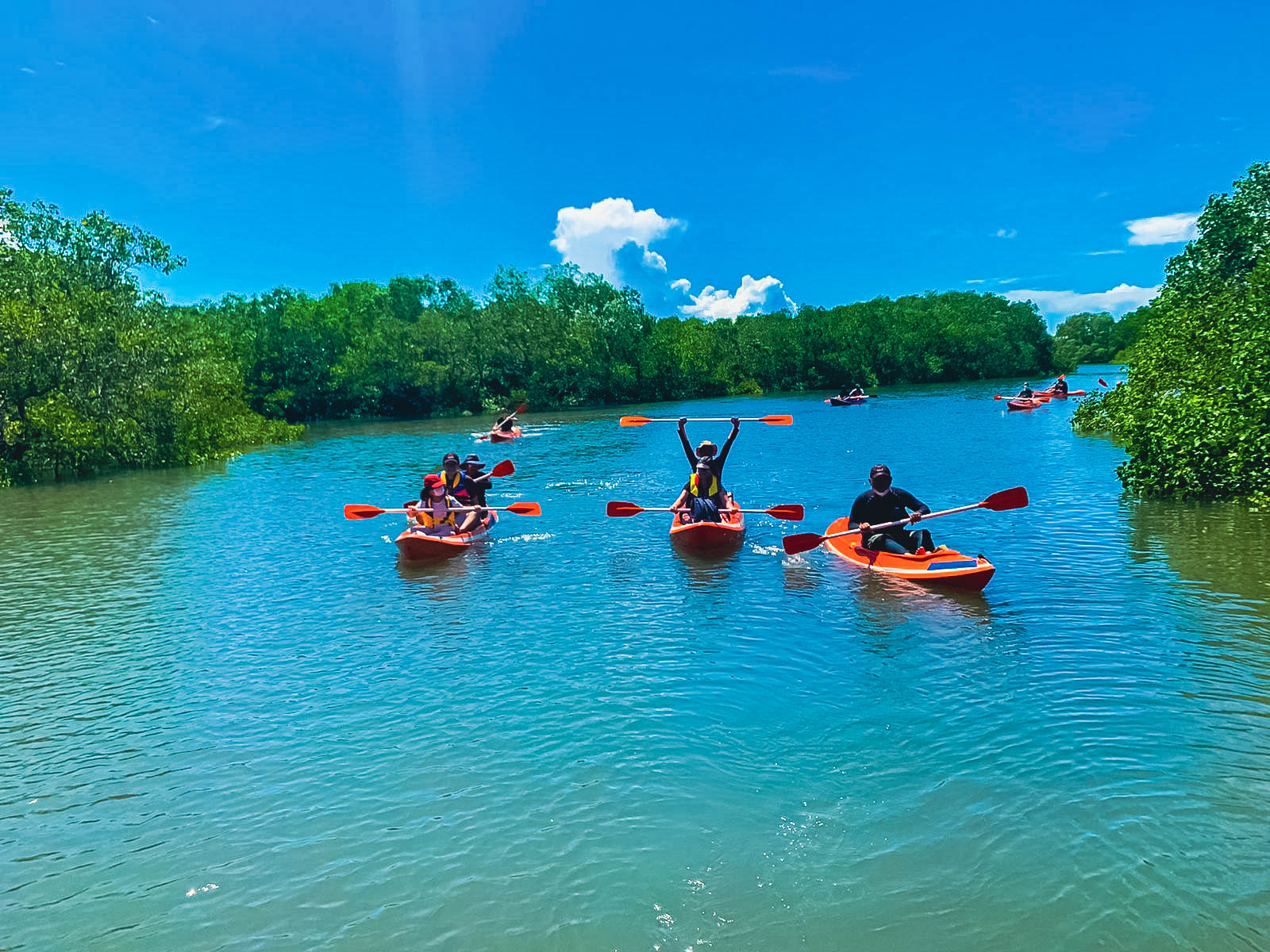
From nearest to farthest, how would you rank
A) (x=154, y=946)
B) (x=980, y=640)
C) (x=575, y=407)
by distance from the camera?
(x=154, y=946), (x=980, y=640), (x=575, y=407)

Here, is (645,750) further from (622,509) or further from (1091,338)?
(1091,338)

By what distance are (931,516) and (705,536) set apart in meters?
4.70

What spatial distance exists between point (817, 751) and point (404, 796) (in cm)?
427

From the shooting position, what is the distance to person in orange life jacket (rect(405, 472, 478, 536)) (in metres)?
19.5

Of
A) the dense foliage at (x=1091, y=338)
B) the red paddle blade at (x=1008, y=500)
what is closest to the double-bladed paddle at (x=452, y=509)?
the red paddle blade at (x=1008, y=500)

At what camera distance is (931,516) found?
15.2 m

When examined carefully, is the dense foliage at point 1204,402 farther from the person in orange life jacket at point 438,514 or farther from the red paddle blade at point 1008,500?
the person in orange life jacket at point 438,514

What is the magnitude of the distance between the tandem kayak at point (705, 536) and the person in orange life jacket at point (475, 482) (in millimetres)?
5006

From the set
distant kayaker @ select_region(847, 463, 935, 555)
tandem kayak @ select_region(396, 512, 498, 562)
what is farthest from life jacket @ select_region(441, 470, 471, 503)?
distant kayaker @ select_region(847, 463, 935, 555)

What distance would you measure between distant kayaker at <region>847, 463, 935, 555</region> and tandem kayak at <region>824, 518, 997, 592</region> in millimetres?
313

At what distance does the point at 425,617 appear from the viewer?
1462 centimetres

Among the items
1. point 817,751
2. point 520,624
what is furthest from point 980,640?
point 520,624

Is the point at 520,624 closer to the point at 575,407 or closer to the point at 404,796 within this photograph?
the point at 404,796

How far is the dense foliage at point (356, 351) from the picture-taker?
35906 millimetres
